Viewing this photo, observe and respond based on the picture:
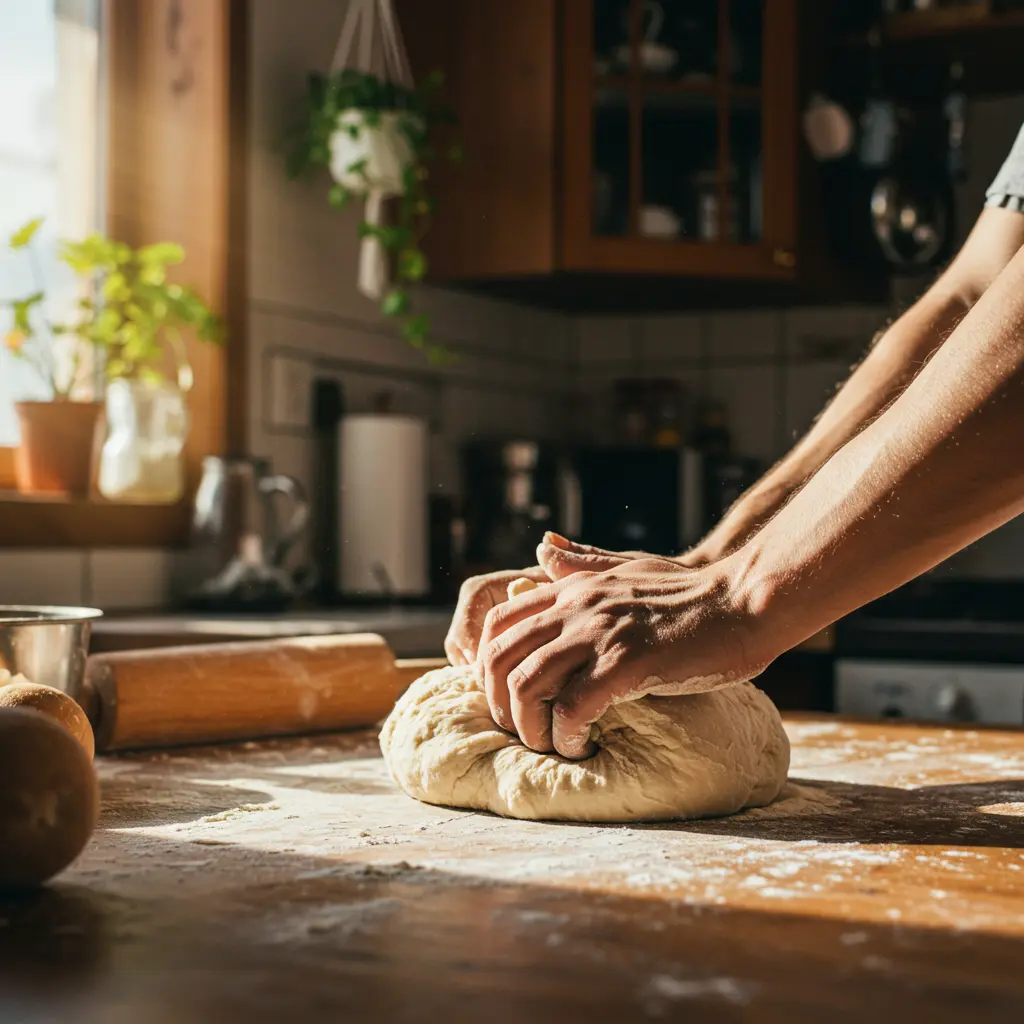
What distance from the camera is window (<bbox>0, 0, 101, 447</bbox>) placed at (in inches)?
85.5

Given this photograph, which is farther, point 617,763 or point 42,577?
point 42,577

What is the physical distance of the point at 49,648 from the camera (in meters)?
0.99

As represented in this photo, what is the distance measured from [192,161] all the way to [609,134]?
2.67 feet

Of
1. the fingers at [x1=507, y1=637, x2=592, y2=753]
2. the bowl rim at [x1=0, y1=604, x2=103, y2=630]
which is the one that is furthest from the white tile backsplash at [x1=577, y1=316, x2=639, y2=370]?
the fingers at [x1=507, y1=637, x2=592, y2=753]

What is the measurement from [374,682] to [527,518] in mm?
1639

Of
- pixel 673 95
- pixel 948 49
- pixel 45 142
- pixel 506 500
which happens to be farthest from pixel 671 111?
pixel 45 142

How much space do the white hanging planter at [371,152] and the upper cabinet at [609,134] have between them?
0.29 metres

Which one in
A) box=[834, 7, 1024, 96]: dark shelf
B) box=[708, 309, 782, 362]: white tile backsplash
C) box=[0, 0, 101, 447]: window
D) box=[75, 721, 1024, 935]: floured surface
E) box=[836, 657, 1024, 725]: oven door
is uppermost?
box=[834, 7, 1024, 96]: dark shelf

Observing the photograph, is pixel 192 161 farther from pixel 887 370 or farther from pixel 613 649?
pixel 613 649

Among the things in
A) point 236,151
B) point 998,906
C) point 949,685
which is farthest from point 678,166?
point 998,906

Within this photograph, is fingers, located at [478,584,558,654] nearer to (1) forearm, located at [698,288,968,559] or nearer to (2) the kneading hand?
(2) the kneading hand

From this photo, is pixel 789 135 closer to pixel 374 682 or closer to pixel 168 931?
pixel 374 682

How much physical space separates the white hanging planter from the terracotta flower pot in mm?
622

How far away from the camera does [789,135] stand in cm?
272
